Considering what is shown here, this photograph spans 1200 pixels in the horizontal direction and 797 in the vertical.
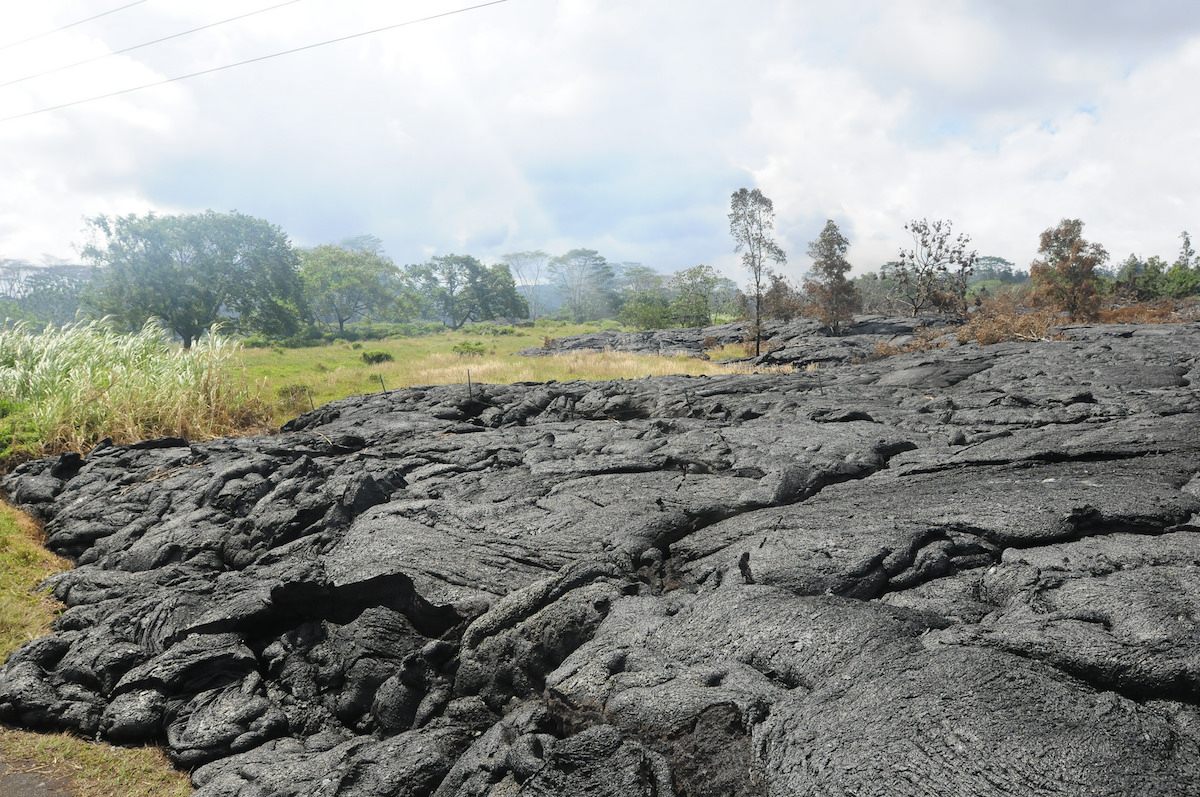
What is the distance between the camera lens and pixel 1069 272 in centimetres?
4028

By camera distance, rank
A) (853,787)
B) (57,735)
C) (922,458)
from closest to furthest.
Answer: (853,787) → (57,735) → (922,458)

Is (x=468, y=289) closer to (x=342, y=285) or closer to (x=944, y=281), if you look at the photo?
(x=342, y=285)

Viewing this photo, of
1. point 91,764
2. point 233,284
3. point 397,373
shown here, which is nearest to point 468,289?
point 233,284

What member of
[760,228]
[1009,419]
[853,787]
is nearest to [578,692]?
[853,787]

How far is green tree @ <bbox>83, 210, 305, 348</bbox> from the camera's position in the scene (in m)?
46.8

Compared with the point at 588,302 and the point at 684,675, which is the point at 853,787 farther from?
the point at 588,302

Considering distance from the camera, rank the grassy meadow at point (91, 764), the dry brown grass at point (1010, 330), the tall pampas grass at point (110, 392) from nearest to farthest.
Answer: the grassy meadow at point (91, 764)
the tall pampas grass at point (110, 392)
the dry brown grass at point (1010, 330)

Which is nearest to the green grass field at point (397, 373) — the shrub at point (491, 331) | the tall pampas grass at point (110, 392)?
the tall pampas grass at point (110, 392)

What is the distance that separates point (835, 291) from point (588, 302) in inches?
4203

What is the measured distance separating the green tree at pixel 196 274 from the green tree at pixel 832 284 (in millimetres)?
42031

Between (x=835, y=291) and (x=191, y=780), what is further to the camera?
(x=835, y=291)

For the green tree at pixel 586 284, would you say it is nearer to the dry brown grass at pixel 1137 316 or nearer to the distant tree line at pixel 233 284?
the distant tree line at pixel 233 284

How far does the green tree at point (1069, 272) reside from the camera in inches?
1555

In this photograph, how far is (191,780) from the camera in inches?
230
